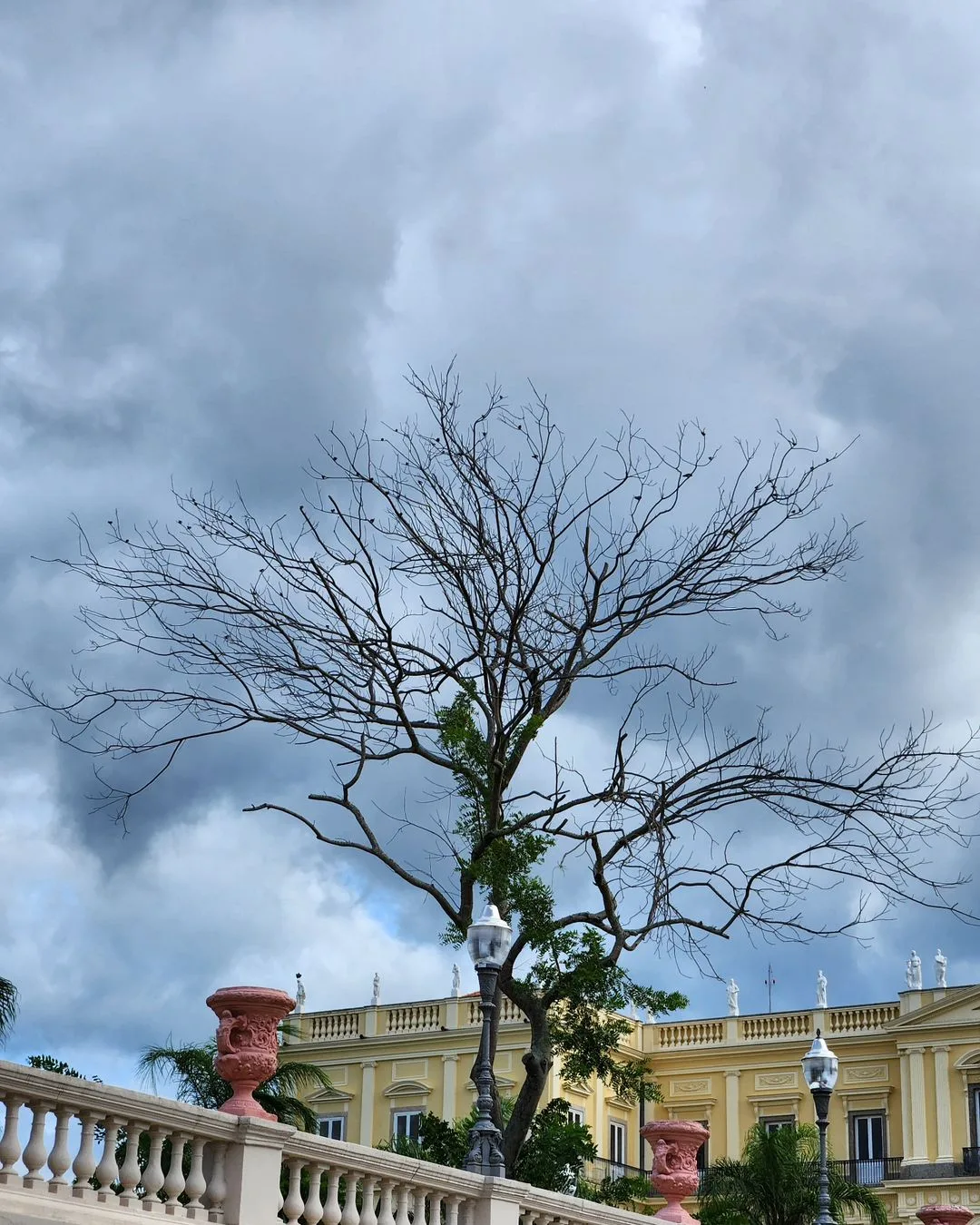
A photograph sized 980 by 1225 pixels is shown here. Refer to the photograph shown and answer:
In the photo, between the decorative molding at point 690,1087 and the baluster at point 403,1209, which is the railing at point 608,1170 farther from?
the baluster at point 403,1209

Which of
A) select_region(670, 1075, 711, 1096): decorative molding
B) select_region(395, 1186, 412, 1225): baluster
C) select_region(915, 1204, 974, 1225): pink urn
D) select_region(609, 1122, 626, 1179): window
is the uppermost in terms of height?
select_region(670, 1075, 711, 1096): decorative molding

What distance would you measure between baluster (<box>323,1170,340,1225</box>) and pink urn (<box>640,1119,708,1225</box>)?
5184 mm

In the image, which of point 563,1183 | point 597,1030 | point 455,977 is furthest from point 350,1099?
point 597,1030

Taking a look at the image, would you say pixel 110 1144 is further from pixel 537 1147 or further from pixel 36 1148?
pixel 537 1147

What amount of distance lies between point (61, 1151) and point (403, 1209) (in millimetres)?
3291

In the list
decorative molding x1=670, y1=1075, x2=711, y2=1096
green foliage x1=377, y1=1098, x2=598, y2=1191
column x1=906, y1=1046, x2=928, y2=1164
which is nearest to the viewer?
green foliage x1=377, y1=1098, x2=598, y2=1191

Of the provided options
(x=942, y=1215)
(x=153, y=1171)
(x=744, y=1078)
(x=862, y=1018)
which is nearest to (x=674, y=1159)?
(x=942, y=1215)

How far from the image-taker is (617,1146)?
149ft

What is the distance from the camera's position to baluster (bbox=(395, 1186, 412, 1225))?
1169 centimetres

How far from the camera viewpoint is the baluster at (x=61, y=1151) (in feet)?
29.7

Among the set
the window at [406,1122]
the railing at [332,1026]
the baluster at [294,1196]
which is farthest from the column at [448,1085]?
the baluster at [294,1196]

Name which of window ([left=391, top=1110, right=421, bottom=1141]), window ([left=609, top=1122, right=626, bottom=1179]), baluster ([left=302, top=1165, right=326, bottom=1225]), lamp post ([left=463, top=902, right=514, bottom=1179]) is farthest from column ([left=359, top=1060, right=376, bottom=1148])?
baluster ([left=302, top=1165, right=326, bottom=1225])

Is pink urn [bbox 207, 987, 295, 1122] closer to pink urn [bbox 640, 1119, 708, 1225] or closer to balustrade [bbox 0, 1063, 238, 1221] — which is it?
balustrade [bbox 0, 1063, 238, 1221]

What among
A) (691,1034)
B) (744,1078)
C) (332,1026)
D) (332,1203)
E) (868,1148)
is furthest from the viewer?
(691,1034)
